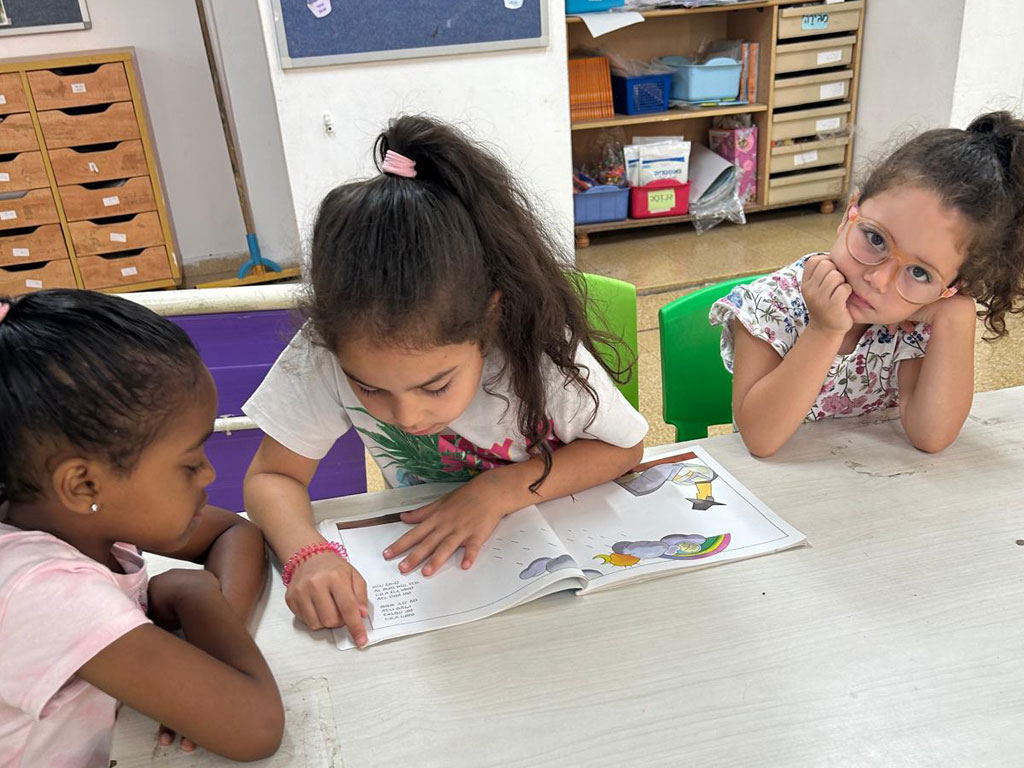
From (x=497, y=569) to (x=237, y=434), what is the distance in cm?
59

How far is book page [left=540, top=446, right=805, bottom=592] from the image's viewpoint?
2.49 ft

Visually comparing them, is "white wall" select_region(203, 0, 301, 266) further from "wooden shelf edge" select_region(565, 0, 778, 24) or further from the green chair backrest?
the green chair backrest

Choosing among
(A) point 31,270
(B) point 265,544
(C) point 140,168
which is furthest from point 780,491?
(A) point 31,270

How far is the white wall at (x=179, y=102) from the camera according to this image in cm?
310

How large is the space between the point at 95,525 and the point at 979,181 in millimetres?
946

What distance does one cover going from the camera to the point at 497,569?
30.1 inches

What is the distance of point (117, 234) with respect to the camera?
122 inches

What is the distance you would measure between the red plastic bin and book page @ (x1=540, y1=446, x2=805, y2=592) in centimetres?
269

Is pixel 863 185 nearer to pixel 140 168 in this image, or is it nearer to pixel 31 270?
pixel 140 168

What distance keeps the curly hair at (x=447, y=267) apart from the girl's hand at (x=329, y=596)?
206 mm

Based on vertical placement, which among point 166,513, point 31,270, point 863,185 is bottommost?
point 31,270

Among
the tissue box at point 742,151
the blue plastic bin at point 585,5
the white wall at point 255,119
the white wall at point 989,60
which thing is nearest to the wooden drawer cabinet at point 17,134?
the white wall at point 255,119

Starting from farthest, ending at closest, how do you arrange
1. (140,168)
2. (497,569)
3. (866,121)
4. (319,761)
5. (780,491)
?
(866,121) < (140,168) < (780,491) < (497,569) < (319,761)

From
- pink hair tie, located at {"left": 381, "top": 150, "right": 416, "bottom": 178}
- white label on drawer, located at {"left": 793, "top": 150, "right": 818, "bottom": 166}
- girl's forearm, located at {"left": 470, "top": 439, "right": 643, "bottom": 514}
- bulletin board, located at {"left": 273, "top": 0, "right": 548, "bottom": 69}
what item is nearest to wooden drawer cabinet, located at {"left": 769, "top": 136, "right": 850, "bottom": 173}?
white label on drawer, located at {"left": 793, "top": 150, "right": 818, "bottom": 166}
